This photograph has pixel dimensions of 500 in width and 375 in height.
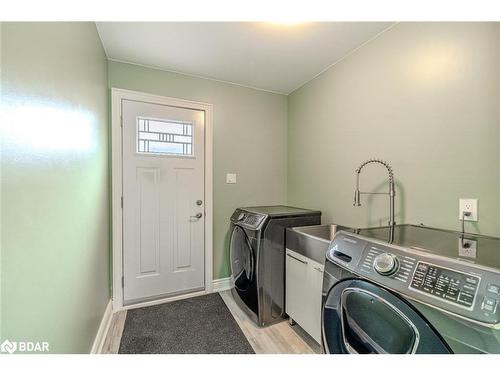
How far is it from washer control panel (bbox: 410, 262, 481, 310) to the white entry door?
6.51 feet

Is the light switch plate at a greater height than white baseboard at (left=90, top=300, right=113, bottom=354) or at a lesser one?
greater

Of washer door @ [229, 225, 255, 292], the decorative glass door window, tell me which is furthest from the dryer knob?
the decorative glass door window

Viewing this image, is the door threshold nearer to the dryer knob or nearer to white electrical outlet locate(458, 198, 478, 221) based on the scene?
the dryer knob

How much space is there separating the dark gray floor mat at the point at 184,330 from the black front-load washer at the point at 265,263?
258 mm

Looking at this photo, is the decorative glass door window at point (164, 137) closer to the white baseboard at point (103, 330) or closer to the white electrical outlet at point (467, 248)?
the white baseboard at point (103, 330)

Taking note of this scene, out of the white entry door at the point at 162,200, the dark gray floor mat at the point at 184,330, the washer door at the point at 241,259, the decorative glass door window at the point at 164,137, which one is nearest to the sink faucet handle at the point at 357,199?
the washer door at the point at 241,259

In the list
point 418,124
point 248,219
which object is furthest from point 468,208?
point 248,219

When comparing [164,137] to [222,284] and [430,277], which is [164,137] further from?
[430,277]

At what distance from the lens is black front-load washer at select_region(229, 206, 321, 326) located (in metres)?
1.81

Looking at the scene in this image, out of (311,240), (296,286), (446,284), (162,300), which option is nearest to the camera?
(446,284)

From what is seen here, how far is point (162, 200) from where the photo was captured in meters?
2.21

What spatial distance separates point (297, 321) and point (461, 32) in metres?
2.19

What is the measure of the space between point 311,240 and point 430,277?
87 centimetres
